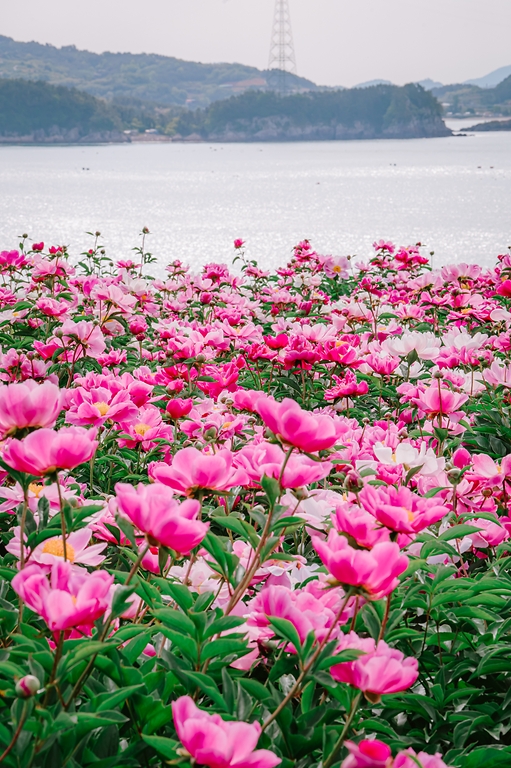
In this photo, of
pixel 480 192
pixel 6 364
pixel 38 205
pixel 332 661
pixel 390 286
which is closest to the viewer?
pixel 332 661

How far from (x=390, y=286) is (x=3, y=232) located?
14703 mm

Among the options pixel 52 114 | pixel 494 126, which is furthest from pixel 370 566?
pixel 494 126

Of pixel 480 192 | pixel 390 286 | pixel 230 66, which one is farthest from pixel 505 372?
pixel 230 66

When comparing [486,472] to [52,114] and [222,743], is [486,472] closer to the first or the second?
[222,743]

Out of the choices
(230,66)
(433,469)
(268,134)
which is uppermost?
(230,66)

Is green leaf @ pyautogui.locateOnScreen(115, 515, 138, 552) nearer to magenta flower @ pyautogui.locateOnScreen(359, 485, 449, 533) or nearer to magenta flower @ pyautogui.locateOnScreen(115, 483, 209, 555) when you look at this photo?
magenta flower @ pyautogui.locateOnScreen(115, 483, 209, 555)

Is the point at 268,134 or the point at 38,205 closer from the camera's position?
the point at 38,205

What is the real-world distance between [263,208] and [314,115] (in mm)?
83383

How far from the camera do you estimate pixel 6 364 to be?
81.7 inches

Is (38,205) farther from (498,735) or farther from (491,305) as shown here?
(498,735)

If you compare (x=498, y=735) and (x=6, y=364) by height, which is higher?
(x=6, y=364)

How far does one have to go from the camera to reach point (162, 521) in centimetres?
66

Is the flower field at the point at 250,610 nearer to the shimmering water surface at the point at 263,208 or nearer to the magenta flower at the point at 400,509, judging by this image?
the magenta flower at the point at 400,509

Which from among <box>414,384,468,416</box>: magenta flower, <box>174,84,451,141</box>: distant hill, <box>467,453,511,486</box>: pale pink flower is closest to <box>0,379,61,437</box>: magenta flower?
<box>467,453,511,486</box>: pale pink flower
